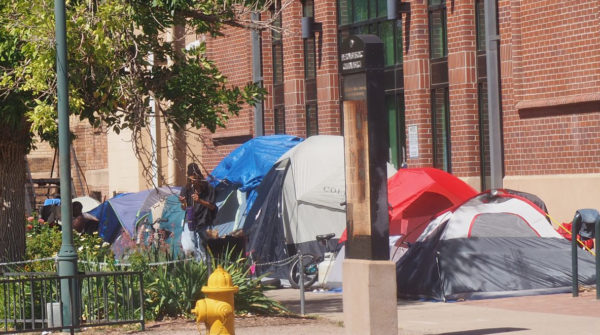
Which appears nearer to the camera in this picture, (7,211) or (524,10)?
(7,211)

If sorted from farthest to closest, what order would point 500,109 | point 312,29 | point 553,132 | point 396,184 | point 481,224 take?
point 312,29
point 500,109
point 553,132
point 396,184
point 481,224

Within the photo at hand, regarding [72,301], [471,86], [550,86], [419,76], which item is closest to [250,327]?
[72,301]

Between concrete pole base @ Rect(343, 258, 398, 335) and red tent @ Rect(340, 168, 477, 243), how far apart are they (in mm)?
7189

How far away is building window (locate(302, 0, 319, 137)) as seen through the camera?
29406mm

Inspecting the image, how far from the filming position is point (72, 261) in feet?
42.8

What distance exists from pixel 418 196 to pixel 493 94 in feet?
14.1

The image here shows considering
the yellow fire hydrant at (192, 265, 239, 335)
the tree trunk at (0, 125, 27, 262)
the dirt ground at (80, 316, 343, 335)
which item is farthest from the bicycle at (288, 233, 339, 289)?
the yellow fire hydrant at (192, 265, 239, 335)

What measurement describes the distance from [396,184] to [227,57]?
14.0 metres

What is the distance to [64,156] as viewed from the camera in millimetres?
12977

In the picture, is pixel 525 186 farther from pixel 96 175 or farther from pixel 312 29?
pixel 96 175

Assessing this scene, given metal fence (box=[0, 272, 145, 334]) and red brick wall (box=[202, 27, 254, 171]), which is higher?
red brick wall (box=[202, 27, 254, 171])

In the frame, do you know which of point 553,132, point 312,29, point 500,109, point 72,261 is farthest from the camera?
point 312,29

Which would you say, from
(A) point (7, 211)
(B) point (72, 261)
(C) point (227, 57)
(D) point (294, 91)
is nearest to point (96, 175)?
(C) point (227, 57)

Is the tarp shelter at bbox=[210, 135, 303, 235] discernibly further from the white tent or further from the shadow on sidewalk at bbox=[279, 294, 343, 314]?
the shadow on sidewalk at bbox=[279, 294, 343, 314]
